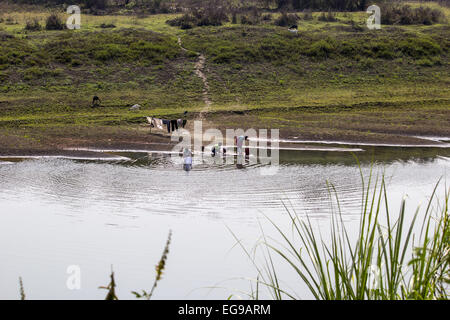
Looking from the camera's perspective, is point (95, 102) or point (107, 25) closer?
point (95, 102)

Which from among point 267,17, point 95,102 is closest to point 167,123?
point 95,102

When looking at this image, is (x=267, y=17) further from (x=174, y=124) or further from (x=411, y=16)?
(x=174, y=124)

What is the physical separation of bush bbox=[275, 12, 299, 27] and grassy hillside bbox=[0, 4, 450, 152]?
205cm

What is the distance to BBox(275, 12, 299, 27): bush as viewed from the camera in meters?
54.0

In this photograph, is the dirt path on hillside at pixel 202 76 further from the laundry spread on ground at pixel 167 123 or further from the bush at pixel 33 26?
the bush at pixel 33 26

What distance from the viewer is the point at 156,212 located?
17.1 m

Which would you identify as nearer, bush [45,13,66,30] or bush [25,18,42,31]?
bush [25,18,42,31]

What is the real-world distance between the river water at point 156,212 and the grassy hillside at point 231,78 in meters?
5.96

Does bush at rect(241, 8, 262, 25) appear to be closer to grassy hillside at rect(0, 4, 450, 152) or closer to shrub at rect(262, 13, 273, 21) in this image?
shrub at rect(262, 13, 273, 21)

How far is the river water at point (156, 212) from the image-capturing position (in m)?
12.6

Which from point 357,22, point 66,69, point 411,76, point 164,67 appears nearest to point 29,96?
point 66,69

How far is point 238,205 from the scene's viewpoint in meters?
17.6

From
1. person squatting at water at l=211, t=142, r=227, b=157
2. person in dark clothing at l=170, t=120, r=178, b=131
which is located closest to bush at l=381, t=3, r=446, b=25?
person in dark clothing at l=170, t=120, r=178, b=131

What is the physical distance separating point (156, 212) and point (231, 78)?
24.6 metres
